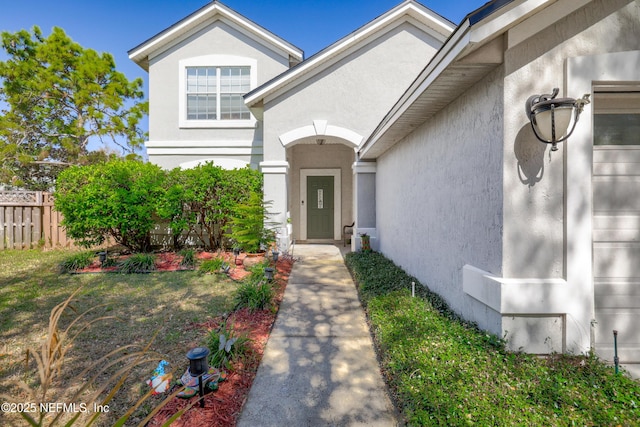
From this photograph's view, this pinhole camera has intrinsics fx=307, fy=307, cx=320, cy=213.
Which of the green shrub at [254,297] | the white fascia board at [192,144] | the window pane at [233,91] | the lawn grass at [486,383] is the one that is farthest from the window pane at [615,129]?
the window pane at [233,91]

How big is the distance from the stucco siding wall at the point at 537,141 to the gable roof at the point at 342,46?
22.1 feet

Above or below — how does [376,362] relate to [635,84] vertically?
below

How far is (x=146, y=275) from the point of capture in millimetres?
6742

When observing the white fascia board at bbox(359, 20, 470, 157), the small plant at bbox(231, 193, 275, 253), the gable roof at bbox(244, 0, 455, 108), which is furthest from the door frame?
the white fascia board at bbox(359, 20, 470, 157)

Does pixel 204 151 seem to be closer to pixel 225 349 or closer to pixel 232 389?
pixel 225 349

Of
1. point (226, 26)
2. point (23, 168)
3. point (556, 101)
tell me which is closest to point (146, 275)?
point (556, 101)

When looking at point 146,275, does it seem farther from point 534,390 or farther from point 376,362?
point 534,390

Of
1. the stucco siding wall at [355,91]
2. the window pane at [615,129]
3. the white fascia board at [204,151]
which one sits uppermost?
the stucco siding wall at [355,91]

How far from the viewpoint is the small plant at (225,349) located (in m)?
2.96

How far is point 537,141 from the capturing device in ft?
9.25

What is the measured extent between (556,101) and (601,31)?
0.97 metres

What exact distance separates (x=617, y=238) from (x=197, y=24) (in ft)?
41.9

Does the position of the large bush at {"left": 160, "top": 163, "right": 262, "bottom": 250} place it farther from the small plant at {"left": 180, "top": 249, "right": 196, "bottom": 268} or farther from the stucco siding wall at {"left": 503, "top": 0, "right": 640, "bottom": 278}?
the stucco siding wall at {"left": 503, "top": 0, "right": 640, "bottom": 278}

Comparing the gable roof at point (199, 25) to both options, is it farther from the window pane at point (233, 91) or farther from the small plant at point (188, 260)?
the small plant at point (188, 260)
